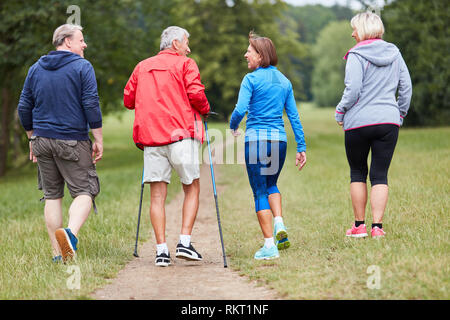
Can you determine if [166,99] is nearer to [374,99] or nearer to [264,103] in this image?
[264,103]

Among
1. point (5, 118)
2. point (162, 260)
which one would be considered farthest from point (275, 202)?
point (5, 118)

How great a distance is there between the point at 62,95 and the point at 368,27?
295 cm

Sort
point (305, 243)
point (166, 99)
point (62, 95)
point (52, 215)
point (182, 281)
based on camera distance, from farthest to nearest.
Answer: point (305, 243), point (52, 215), point (62, 95), point (166, 99), point (182, 281)

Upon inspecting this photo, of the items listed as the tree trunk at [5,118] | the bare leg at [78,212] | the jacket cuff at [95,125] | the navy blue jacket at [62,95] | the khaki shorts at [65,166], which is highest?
the navy blue jacket at [62,95]

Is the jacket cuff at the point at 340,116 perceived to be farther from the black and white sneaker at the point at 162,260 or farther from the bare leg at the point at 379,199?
the black and white sneaker at the point at 162,260

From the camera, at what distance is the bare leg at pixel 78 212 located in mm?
5531

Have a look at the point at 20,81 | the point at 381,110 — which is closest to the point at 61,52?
the point at 381,110

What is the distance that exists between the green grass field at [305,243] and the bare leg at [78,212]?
0.33m

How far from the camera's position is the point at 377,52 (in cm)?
554

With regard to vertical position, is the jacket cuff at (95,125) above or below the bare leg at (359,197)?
above

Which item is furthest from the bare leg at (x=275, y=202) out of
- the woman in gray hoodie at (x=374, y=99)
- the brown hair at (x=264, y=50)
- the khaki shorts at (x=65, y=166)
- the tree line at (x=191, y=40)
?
the tree line at (x=191, y=40)

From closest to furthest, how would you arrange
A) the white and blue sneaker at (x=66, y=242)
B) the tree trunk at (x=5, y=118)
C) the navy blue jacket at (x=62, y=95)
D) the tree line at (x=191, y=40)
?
the white and blue sneaker at (x=66, y=242) → the navy blue jacket at (x=62, y=95) → the tree line at (x=191, y=40) → the tree trunk at (x=5, y=118)

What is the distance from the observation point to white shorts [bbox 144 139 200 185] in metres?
5.45
